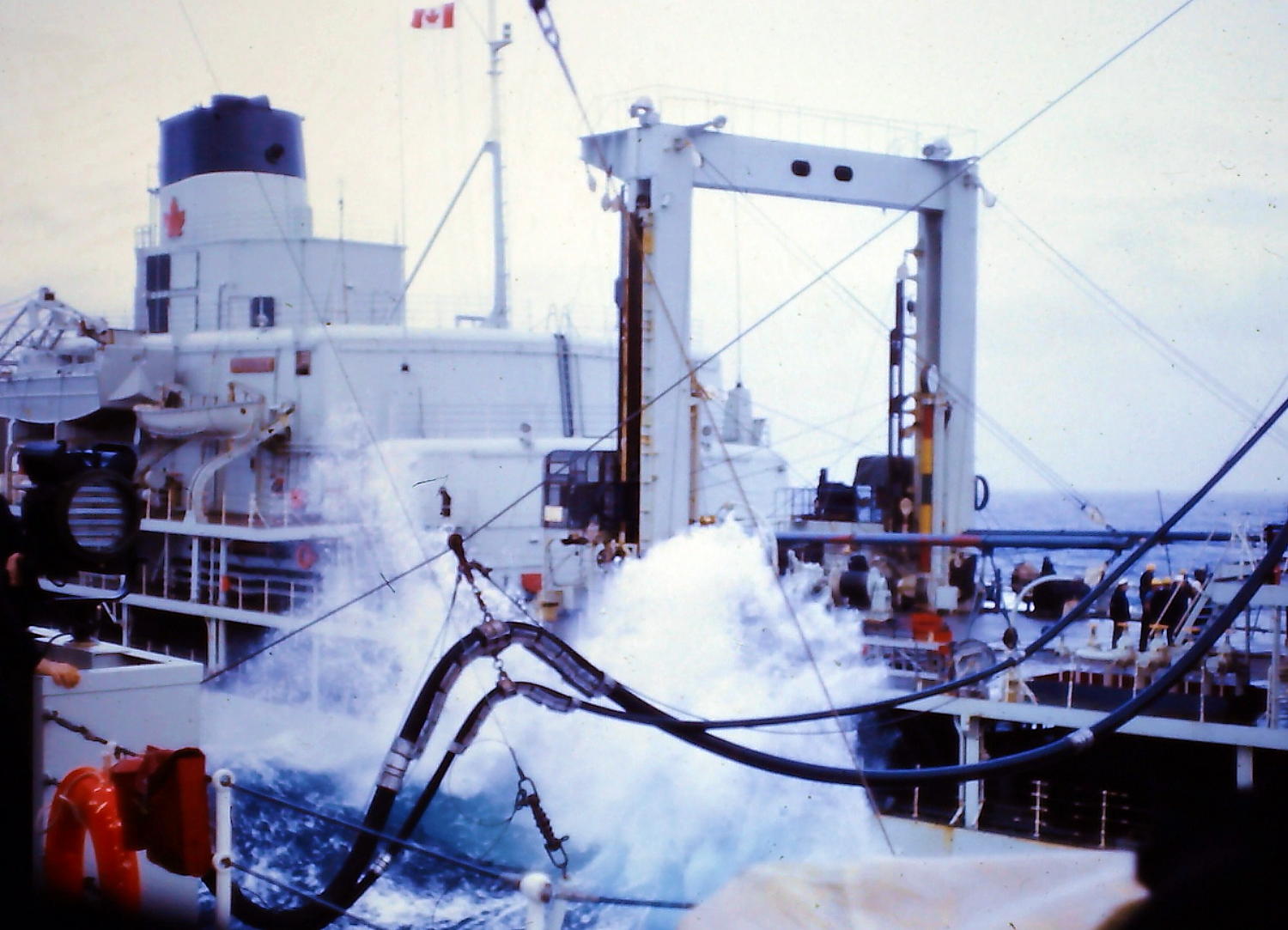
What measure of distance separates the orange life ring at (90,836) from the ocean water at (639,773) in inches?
107

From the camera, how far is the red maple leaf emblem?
29.0 feet

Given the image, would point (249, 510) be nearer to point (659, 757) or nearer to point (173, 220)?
point (173, 220)

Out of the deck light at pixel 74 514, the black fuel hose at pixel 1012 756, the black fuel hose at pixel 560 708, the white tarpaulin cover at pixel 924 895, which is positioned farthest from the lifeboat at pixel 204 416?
the white tarpaulin cover at pixel 924 895

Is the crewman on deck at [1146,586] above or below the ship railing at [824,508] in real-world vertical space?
below

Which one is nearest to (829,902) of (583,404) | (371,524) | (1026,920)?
(1026,920)

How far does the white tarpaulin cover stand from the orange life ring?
1310 mm

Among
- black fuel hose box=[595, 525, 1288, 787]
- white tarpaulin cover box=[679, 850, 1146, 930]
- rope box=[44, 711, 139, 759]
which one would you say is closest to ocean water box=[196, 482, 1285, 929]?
black fuel hose box=[595, 525, 1288, 787]

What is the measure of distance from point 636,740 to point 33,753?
3.84 meters

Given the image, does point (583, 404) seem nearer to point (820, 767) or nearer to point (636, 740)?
point (636, 740)

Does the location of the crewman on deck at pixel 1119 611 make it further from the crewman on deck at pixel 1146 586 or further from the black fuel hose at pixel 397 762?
the black fuel hose at pixel 397 762

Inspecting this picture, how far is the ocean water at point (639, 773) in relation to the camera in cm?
525

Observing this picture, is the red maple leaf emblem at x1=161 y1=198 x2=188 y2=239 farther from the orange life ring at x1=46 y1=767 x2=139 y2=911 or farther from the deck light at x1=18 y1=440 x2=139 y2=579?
the orange life ring at x1=46 y1=767 x2=139 y2=911

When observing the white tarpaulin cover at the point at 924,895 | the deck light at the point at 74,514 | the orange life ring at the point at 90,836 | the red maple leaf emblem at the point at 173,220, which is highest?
the red maple leaf emblem at the point at 173,220

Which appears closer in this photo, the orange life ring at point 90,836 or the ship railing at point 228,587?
the orange life ring at point 90,836
